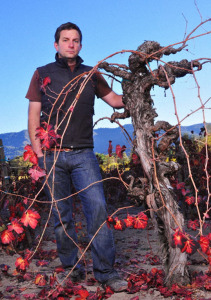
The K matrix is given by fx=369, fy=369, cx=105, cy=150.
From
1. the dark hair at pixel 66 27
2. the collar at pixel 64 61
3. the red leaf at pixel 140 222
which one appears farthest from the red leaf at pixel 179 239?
the dark hair at pixel 66 27

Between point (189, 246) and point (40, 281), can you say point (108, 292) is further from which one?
point (189, 246)

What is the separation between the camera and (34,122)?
10.8 feet

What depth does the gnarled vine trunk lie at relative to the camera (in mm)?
2727

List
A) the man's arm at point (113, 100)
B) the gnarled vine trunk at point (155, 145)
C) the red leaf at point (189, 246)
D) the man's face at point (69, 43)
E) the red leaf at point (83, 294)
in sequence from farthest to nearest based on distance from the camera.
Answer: the man's arm at point (113, 100) < the man's face at point (69, 43) < the red leaf at point (83, 294) < the gnarled vine trunk at point (155, 145) < the red leaf at point (189, 246)

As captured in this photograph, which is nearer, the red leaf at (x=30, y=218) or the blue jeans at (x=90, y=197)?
the red leaf at (x=30, y=218)

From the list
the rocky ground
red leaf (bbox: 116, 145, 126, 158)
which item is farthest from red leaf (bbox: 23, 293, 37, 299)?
red leaf (bbox: 116, 145, 126, 158)

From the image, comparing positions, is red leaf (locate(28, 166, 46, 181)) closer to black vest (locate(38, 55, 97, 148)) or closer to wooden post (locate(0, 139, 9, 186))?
black vest (locate(38, 55, 97, 148))

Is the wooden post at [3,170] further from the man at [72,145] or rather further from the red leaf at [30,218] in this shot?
the red leaf at [30,218]

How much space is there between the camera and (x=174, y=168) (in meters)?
2.73

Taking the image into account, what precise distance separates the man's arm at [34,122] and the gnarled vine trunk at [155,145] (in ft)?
2.99

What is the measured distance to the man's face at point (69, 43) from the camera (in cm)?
326

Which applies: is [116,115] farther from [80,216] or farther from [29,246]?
[80,216]

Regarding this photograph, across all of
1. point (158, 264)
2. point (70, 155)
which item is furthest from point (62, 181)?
point (158, 264)

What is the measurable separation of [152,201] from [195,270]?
0.94 meters
